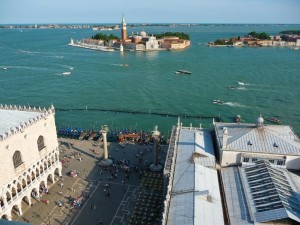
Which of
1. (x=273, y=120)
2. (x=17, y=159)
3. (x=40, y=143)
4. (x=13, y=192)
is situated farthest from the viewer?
(x=273, y=120)

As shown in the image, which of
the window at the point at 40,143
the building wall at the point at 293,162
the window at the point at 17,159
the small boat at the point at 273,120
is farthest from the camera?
the small boat at the point at 273,120

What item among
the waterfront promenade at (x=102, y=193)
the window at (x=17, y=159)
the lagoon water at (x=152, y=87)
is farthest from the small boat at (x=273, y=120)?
the window at (x=17, y=159)

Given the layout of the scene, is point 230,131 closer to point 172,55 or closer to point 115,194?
point 115,194

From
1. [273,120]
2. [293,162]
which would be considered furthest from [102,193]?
[273,120]

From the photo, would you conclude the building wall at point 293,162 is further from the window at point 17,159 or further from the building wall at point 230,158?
the window at point 17,159

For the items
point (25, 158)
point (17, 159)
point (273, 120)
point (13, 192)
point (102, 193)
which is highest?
point (17, 159)

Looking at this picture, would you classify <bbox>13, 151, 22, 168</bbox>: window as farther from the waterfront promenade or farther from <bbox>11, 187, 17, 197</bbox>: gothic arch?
the waterfront promenade

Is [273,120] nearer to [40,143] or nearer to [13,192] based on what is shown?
[40,143]
